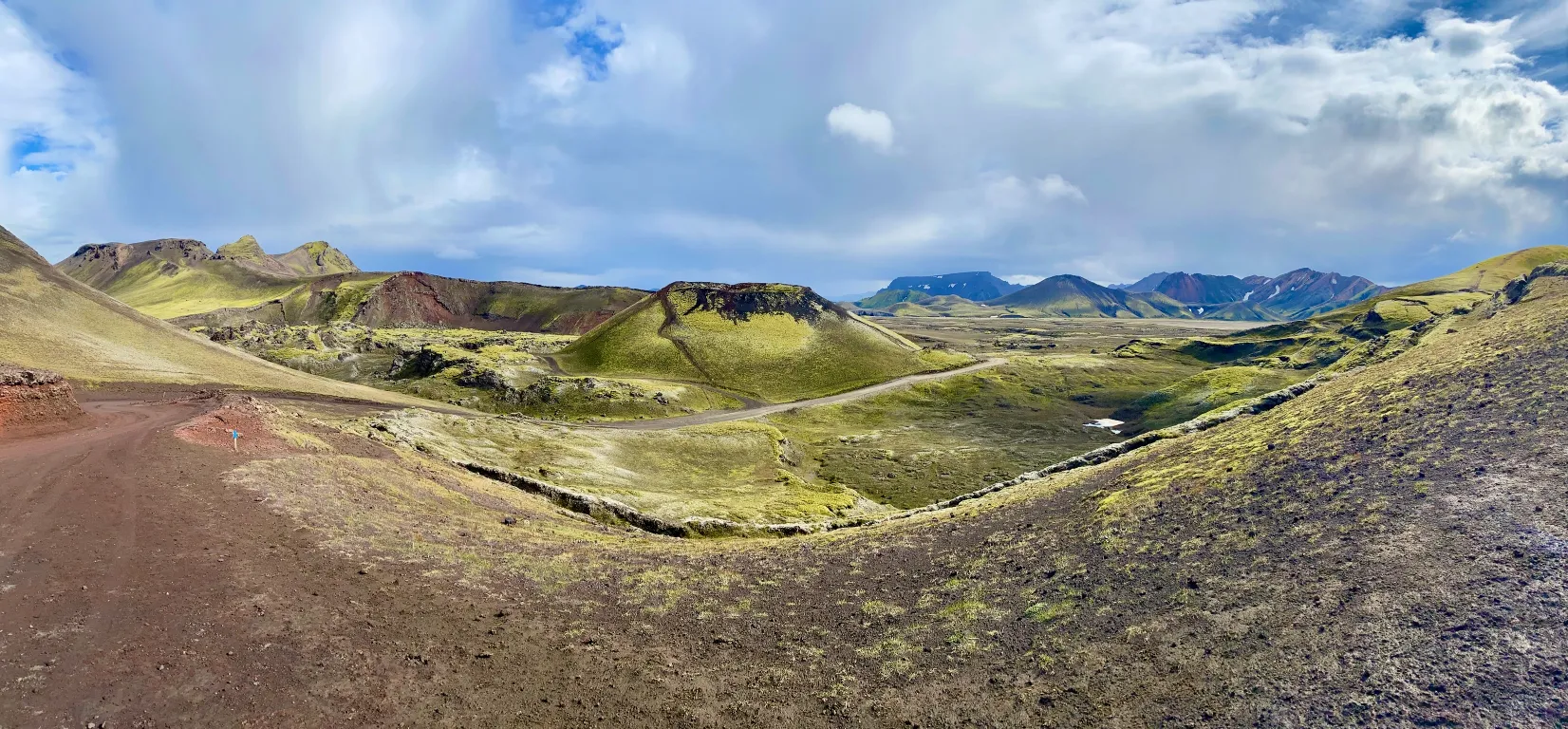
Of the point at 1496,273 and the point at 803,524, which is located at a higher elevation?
the point at 1496,273

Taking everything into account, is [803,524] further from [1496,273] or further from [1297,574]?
[1496,273]

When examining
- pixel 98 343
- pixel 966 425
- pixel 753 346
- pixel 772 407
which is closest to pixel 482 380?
pixel 98 343

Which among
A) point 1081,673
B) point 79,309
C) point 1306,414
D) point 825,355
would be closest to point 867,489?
point 1306,414

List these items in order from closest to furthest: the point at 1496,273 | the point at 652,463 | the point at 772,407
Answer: the point at 652,463 < the point at 772,407 < the point at 1496,273

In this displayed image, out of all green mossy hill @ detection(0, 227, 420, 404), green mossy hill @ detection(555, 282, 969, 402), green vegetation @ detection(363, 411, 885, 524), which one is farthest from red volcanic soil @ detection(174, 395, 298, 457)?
green mossy hill @ detection(555, 282, 969, 402)

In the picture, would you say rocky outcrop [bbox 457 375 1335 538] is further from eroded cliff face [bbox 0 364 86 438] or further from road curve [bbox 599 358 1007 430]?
road curve [bbox 599 358 1007 430]

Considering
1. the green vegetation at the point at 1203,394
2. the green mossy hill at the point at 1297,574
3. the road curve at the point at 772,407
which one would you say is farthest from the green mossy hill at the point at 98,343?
the green vegetation at the point at 1203,394

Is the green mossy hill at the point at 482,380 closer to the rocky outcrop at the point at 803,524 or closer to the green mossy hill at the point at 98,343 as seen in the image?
the green mossy hill at the point at 98,343
